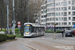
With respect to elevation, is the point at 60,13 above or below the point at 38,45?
above

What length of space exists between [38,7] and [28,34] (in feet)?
41.4

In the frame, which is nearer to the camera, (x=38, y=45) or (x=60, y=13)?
(x=38, y=45)

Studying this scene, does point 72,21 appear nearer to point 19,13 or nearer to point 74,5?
point 74,5

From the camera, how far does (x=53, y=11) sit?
79562mm

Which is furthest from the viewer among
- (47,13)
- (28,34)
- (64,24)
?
(47,13)

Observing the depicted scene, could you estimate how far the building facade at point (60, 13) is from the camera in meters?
71.5

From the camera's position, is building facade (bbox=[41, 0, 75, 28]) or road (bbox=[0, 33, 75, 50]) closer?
road (bbox=[0, 33, 75, 50])

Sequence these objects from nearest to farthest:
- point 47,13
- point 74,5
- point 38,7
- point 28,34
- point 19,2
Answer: point 28,34 < point 19,2 < point 38,7 < point 74,5 < point 47,13

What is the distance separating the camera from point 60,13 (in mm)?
76812

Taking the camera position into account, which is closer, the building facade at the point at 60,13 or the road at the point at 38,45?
the road at the point at 38,45

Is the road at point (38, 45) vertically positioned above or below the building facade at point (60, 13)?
below

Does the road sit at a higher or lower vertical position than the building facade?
lower

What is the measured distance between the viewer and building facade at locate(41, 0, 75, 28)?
Result: 71531mm

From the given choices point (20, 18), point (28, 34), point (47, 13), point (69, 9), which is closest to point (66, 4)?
point (69, 9)
